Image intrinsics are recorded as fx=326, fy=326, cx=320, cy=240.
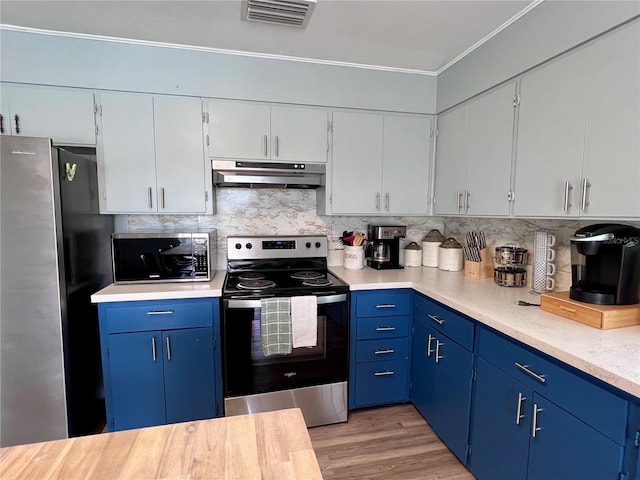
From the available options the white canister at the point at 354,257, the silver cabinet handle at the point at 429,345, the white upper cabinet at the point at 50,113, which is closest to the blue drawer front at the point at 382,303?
the silver cabinet handle at the point at 429,345

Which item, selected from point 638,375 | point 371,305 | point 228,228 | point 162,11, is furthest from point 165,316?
point 638,375

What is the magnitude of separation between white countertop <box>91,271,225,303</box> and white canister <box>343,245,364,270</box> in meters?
1.04

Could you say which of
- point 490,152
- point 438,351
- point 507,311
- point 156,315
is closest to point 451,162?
point 490,152

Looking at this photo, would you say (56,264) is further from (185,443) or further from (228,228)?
(185,443)

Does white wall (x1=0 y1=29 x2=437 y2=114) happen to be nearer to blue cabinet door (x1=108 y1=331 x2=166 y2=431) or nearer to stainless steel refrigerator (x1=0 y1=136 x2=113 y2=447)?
stainless steel refrigerator (x1=0 y1=136 x2=113 y2=447)

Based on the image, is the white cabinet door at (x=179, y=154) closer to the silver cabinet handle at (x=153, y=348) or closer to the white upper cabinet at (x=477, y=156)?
the silver cabinet handle at (x=153, y=348)

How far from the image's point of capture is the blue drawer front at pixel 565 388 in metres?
1.02

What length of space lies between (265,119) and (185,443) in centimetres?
204

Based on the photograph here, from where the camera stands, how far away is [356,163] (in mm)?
2510

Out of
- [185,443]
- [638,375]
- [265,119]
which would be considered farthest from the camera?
[265,119]

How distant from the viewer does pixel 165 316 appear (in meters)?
1.96

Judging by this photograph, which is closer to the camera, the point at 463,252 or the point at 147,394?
the point at 147,394

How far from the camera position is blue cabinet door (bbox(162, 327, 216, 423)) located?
1.99m

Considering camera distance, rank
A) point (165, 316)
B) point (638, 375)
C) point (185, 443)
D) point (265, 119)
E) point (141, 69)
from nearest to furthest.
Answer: point (185, 443), point (638, 375), point (165, 316), point (141, 69), point (265, 119)
